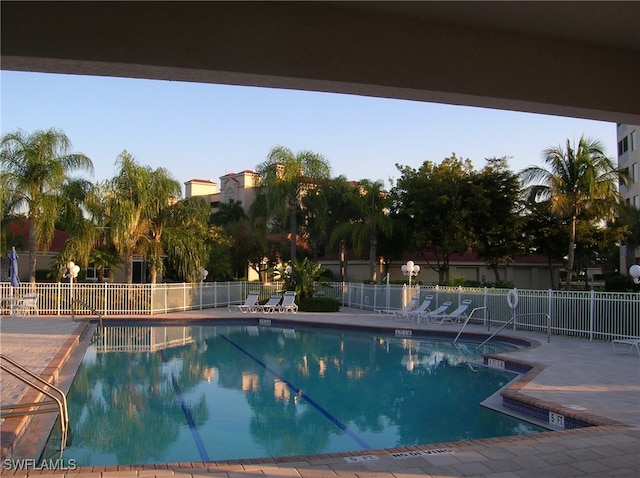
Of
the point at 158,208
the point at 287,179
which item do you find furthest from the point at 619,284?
the point at 158,208

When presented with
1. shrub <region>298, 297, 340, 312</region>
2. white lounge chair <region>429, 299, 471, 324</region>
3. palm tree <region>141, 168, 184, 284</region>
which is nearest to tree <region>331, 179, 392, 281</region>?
shrub <region>298, 297, 340, 312</region>

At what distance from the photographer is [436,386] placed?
10.8 metres

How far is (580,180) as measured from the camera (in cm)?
2639

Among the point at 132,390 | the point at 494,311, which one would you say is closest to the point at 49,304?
the point at 132,390

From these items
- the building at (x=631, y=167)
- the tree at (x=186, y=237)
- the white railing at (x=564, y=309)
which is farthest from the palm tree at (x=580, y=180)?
the tree at (x=186, y=237)

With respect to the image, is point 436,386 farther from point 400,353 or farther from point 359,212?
point 359,212

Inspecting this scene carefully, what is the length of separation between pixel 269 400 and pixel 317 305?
1514 cm

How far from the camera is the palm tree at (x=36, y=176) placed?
2252 centimetres

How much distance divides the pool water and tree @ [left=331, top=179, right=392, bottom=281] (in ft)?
49.8

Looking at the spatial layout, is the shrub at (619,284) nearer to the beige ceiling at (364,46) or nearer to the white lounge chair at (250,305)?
the white lounge chair at (250,305)

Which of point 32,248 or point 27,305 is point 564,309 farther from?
point 32,248

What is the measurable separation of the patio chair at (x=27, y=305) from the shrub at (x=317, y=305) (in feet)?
33.7

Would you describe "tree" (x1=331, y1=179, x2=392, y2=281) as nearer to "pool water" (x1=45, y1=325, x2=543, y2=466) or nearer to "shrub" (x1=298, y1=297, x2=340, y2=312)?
"shrub" (x1=298, y1=297, x2=340, y2=312)

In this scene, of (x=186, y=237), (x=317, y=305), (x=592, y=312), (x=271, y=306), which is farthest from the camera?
(x=186, y=237)
